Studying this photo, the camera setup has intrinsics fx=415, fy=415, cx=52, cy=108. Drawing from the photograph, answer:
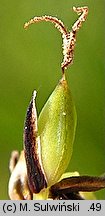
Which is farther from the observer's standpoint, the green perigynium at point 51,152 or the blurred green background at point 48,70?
the blurred green background at point 48,70

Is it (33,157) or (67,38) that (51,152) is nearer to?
(33,157)

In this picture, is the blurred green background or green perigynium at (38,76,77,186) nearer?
green perigynium at (38,76,77,186)

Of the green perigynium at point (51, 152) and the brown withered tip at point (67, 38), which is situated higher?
the brown withered tip at point (67, 38)

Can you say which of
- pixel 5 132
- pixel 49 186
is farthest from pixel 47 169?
pixel 5 132

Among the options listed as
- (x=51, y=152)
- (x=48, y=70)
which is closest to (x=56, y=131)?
(x=51, y=152)
